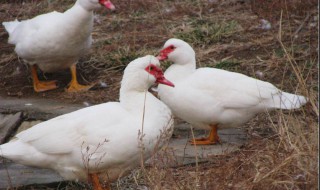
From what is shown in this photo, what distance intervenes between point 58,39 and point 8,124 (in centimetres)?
131

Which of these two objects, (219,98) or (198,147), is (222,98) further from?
(198,147)

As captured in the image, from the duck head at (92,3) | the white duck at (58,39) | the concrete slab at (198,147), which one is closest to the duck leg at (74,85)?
the white duck at (58,39)

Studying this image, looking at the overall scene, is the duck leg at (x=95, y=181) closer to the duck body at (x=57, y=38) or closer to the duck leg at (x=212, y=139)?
the duck leg at (x=212, y=139)

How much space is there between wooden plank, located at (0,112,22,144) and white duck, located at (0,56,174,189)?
122 centimetres

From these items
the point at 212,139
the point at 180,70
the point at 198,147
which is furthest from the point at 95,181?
the point at 180,70

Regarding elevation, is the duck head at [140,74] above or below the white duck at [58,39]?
above

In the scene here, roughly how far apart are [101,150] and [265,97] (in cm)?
168

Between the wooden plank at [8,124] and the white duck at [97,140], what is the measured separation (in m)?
1.22

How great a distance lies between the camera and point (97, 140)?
4.75 m

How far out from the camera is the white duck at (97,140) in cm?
472

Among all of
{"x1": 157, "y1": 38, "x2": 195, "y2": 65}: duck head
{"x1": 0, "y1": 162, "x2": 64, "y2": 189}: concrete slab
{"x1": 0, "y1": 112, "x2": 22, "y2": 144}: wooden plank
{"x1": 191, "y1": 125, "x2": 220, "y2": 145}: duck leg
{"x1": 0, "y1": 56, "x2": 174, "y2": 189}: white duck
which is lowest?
{"x1": 0, "y1": 112, "x2": 22, "y2": 144}: wooden plank

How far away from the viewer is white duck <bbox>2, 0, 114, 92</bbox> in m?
7.42

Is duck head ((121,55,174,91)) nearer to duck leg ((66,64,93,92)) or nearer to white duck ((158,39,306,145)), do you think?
white duck ((158,39,306,145))

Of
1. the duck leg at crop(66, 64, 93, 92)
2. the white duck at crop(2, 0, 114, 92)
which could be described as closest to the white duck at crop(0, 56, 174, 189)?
the white duck at crop(2, 0, 114, 92)
